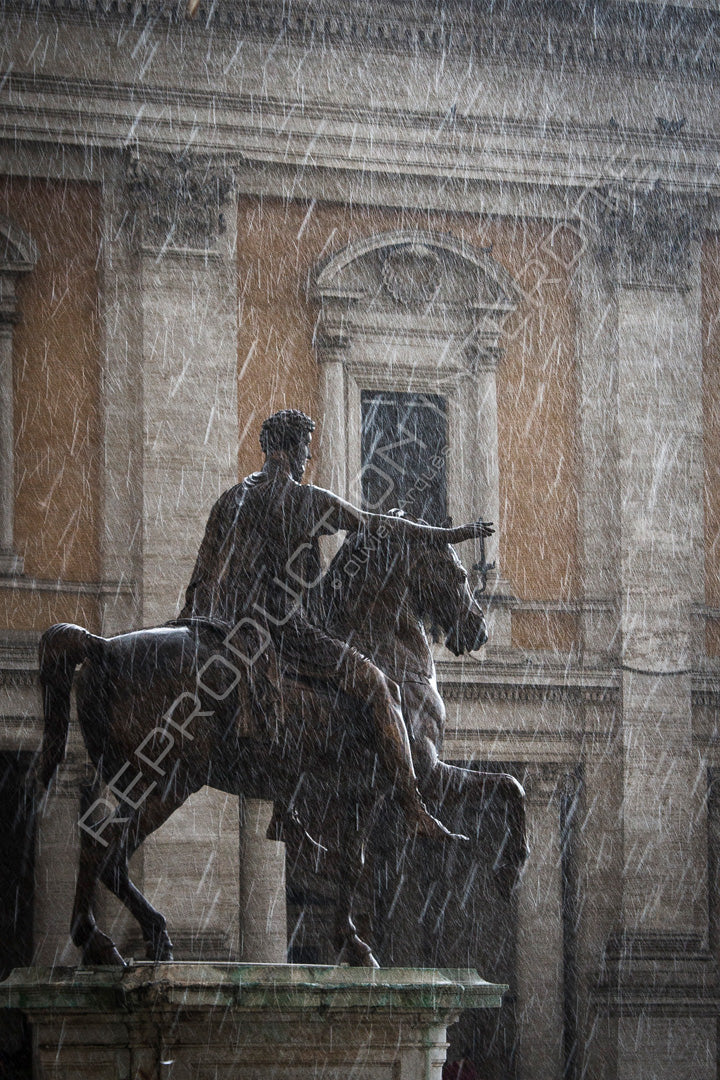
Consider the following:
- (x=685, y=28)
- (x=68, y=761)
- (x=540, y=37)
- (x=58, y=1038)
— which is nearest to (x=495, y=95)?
(x=540, y=37)

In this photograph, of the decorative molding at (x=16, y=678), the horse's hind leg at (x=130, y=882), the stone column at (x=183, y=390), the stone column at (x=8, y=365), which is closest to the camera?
the horse's hind leg at (x=130, y=882)

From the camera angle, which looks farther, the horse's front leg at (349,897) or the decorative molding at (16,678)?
the decorative molding at (16,678)

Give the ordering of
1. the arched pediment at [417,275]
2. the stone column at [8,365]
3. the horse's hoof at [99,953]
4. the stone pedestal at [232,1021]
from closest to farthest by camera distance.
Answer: the stone pedestal at [232,1021]
the horse's hoof at [99,953]
the stone column at [8,365]
the arched pediment at [417,275]

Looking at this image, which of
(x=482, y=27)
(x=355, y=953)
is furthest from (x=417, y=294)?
(x=355, y=953)

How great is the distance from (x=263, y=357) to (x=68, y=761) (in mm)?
3677

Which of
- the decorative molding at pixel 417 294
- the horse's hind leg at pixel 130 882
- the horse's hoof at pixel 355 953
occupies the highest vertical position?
the decorative molding at pixel 417 294

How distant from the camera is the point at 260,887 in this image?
1538 cm

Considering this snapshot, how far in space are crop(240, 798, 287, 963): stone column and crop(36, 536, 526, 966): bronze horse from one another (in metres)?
7.16

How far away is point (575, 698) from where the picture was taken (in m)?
16.5

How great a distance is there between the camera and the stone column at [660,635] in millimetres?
15812

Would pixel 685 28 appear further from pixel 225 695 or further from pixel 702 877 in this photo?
pixel 225 695

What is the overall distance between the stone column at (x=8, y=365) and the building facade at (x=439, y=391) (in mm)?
27

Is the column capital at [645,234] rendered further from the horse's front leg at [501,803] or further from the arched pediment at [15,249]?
the horse's front leg at [501,803]

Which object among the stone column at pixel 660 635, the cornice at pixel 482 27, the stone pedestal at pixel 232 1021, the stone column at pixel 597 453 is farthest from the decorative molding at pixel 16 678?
the stone pedestal at pixel 232 1021
